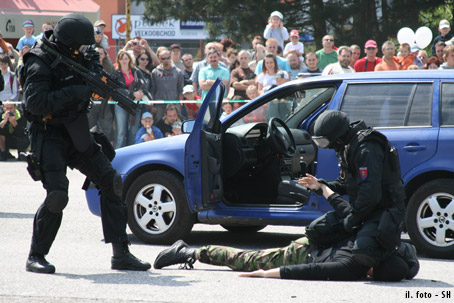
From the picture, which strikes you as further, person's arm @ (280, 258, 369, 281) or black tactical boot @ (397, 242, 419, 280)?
black tactical boot @ (397, 242, 419, 280)

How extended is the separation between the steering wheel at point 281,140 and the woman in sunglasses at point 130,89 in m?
7.41

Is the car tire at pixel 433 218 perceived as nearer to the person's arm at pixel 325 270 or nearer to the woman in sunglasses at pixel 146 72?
the person's arm at pixel 325 270

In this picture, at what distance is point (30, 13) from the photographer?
28000 millimetres

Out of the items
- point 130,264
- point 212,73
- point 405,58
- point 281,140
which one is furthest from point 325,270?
point 405,58

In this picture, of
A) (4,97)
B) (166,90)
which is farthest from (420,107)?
(4,97)

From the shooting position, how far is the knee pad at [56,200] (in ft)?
20.3

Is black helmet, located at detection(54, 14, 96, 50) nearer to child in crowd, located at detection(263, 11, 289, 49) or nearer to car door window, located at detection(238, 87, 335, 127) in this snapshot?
car door window, located at detection(238, 87, 335, 127)

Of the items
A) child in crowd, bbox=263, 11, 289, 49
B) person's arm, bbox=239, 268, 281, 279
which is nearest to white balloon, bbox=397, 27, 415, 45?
child in crowd, bbox=263, 11, 289, 49

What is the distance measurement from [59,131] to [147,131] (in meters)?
8.43

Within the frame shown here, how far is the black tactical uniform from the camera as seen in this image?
592cm

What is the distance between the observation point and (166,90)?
15758 millimetres

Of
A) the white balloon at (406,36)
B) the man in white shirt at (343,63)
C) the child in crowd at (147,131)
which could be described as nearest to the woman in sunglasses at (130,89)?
the child in crowd at (147,131)

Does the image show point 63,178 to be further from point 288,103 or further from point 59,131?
point 288,103

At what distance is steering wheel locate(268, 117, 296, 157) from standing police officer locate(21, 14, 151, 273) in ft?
6.97
